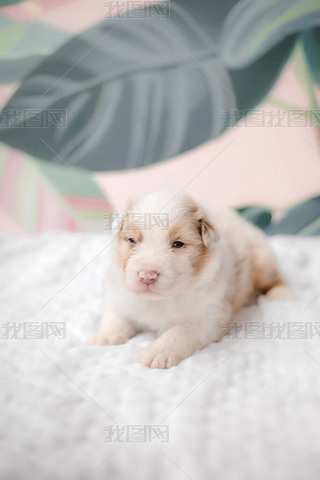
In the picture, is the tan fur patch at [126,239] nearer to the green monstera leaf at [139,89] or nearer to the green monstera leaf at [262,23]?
the green monstera leaf at [139,89]

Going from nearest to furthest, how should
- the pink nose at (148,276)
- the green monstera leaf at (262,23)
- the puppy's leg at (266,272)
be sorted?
1. the pink nose at (148,276)
2. the puppy's leg at (266,272)
3. the green monstera leaf at (262,23)

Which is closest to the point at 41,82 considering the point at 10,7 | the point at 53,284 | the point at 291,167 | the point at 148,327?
the point at 10,7

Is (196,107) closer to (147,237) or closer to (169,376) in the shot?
(147,237)

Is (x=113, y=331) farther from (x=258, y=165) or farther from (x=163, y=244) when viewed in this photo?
(x=258, y=165)

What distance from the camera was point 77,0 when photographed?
3373 millimetres

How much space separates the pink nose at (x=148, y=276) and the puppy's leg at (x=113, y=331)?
45 centimetres

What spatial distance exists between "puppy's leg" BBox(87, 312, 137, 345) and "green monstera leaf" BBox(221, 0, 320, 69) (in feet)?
Answer: 7.64

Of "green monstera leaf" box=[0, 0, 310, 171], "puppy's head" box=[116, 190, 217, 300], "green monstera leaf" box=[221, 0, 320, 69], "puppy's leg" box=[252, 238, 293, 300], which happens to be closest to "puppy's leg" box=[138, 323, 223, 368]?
"puppy's head" box=[116, 190, 217, 300]

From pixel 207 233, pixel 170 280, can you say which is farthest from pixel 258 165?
pixel 170 280

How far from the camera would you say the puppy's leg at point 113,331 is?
203 centimetres

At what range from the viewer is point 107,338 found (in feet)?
6.66

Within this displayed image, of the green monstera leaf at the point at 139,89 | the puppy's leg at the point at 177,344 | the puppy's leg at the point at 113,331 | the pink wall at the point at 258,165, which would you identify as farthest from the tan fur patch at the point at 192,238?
the green monstera leaf at the point at 139,89

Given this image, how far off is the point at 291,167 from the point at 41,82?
2.21 m

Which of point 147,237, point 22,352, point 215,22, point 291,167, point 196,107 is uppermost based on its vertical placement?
point 215,22
